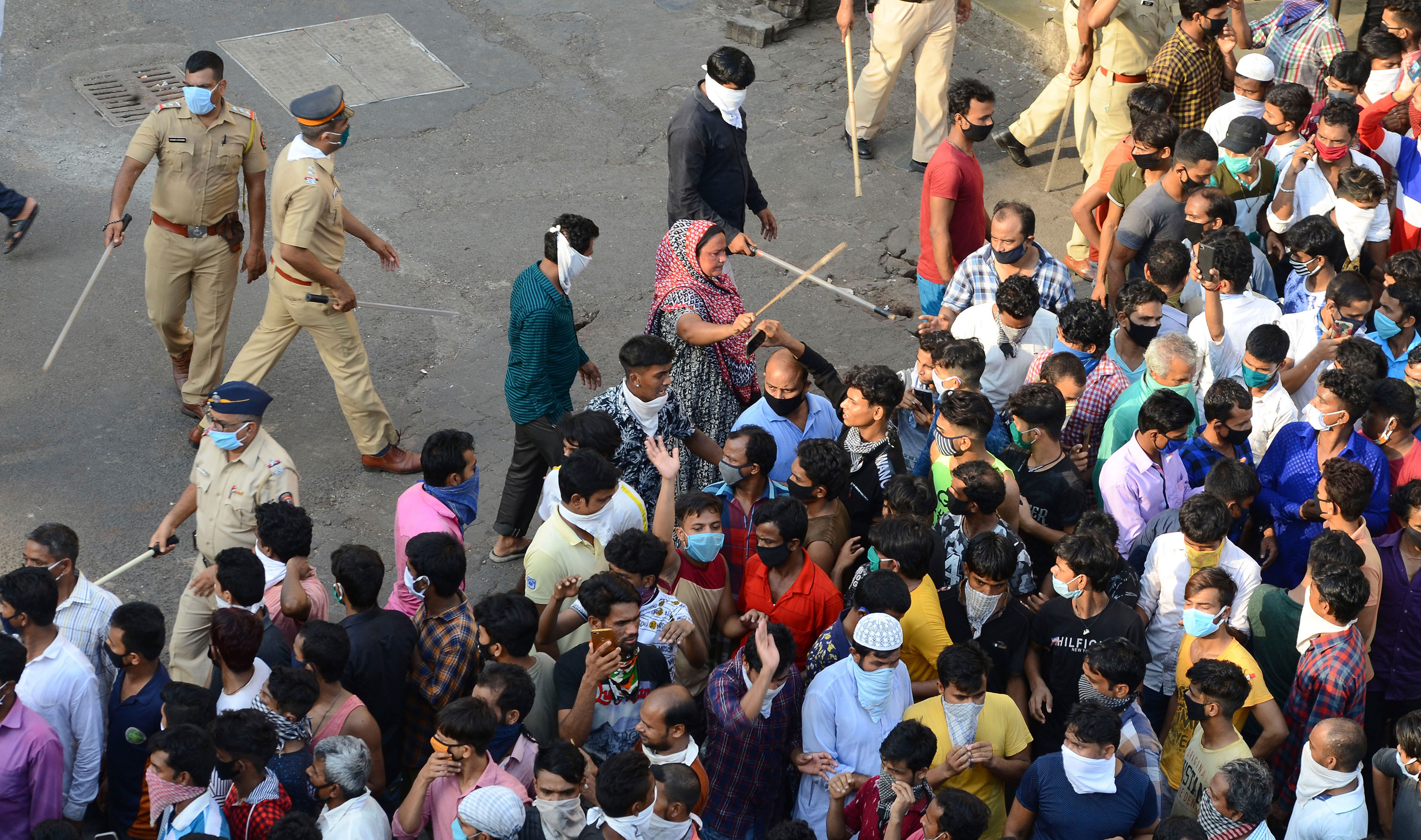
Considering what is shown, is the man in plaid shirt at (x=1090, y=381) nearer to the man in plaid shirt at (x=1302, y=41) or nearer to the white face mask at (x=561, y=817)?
the white face mask at (x=561, y=817)

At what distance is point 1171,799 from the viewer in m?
4.88

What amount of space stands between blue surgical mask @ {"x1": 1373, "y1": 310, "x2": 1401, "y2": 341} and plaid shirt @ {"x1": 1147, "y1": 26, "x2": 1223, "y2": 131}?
266cm

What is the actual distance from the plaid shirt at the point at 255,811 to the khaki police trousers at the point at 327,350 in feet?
10.4

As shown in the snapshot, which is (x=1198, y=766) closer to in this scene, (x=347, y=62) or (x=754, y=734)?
(x=754, y=734)

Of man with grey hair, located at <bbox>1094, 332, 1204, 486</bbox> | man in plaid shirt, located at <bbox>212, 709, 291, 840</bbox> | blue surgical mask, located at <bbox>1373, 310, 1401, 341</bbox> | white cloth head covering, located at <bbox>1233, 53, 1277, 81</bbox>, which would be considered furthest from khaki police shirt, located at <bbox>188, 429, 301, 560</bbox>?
white cloth head covering, located at <bbox>1233, 53, 1277, 81</bbox>

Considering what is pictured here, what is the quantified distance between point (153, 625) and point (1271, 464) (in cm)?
445

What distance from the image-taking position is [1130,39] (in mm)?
9281

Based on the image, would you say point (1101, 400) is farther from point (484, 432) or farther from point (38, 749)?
point (38, 749)

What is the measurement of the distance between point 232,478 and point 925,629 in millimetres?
2873

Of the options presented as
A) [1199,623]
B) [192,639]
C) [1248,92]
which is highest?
[1248,92]

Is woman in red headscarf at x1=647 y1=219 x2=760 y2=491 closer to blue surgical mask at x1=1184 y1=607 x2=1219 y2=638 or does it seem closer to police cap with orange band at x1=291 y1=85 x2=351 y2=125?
police cap with orange band at x1=291 y1=85 x2=351 y2=125

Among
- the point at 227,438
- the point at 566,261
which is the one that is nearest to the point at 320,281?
the point at 566,261

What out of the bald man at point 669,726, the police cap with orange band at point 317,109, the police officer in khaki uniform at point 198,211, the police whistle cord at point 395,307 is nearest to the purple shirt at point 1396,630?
the bald man at point 669,726

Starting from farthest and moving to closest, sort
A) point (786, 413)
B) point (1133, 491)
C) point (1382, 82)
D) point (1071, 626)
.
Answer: point (1382, 82), point (786, 413), point (1133, 491), point (1071, 626)
